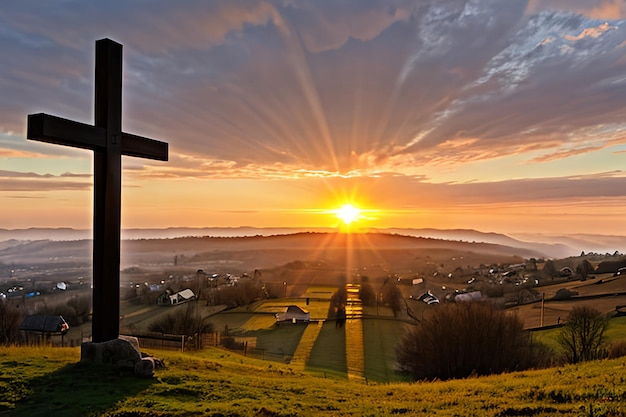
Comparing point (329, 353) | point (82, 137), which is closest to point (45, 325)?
point (82, 137)

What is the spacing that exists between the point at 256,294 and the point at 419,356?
42.6 meters

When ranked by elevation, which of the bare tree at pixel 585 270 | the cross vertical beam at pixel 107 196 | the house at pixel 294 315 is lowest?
the house at pixel 294 315

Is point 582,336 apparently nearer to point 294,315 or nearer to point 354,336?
point 354,336

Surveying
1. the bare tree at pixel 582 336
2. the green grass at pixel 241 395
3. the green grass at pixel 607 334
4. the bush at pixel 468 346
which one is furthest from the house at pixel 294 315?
the green grass at pixel 241 395

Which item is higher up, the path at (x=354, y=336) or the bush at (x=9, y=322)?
the bush at (x=9, y=322)

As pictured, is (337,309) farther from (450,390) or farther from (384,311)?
(450,390)

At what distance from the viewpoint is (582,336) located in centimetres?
3450

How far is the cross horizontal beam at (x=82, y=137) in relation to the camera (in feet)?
29.3

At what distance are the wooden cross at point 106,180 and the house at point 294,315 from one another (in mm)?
47382

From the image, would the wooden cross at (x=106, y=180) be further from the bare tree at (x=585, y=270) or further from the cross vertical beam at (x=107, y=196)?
the bare tree at (x=585, y=270)

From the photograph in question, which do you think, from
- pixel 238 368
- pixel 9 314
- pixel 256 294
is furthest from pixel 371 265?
pixel 238 368

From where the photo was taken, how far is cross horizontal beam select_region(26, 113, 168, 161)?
8930 millimetres

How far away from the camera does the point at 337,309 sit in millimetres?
62750

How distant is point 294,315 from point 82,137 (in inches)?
1970
